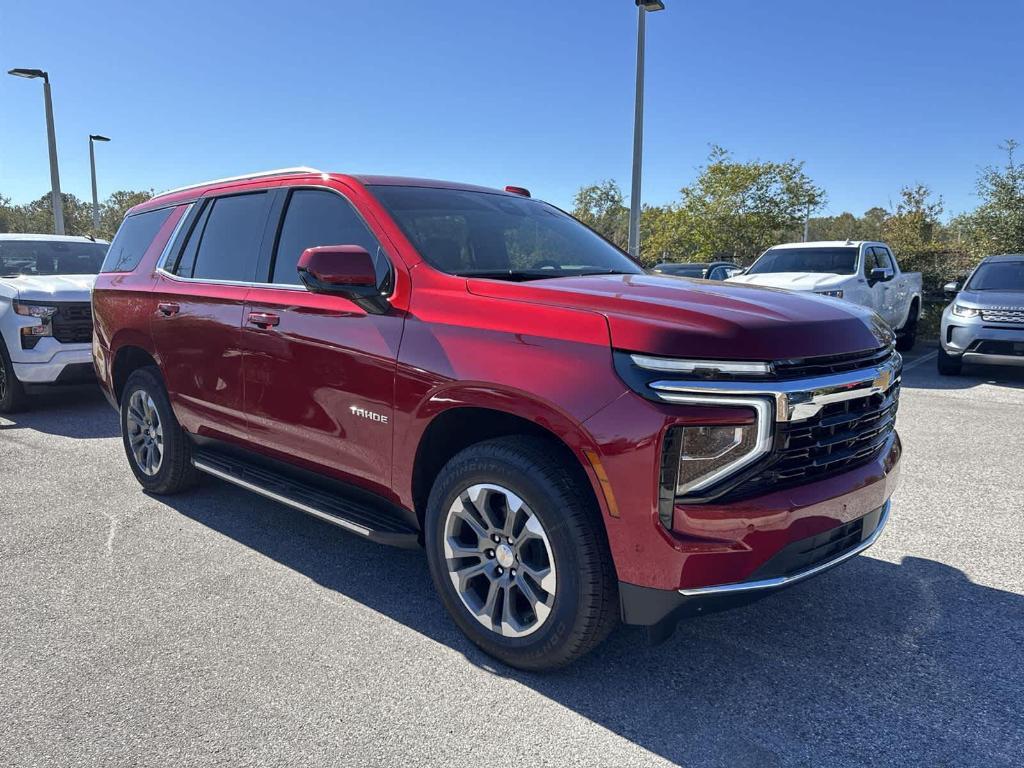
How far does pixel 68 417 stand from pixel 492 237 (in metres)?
5.94

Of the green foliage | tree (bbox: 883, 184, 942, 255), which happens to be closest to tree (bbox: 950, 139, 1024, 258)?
tree (bbox: 883, 184, 942, 255)

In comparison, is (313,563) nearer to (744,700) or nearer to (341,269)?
(341,269)

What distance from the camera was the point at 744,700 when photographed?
8.64ft

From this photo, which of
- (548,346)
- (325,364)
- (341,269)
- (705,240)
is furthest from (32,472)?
(705,240)

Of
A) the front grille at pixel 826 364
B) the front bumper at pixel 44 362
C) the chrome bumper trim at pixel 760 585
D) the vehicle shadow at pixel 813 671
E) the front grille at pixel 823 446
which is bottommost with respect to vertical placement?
the vehicle shadow at pixel 813 671

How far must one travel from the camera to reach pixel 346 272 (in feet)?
9.75

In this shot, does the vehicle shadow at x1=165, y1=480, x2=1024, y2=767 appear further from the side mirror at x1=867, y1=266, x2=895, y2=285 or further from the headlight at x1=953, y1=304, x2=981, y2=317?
the side mirror at x1=867, y1=266, x2=895, y2=285

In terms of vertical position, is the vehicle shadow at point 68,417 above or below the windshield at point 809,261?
below

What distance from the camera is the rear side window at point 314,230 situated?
3.42 meters

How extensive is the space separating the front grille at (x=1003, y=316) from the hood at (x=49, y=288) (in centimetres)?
1032

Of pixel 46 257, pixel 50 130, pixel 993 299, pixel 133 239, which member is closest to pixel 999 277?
pixel 993 299

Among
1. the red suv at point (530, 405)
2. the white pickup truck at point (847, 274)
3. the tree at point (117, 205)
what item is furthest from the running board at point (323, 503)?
the tree at point (117, 205)

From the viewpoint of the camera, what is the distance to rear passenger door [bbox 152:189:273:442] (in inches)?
155

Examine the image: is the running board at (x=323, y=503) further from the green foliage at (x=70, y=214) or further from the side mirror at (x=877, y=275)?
the green foliage at (x=70, y=214)
